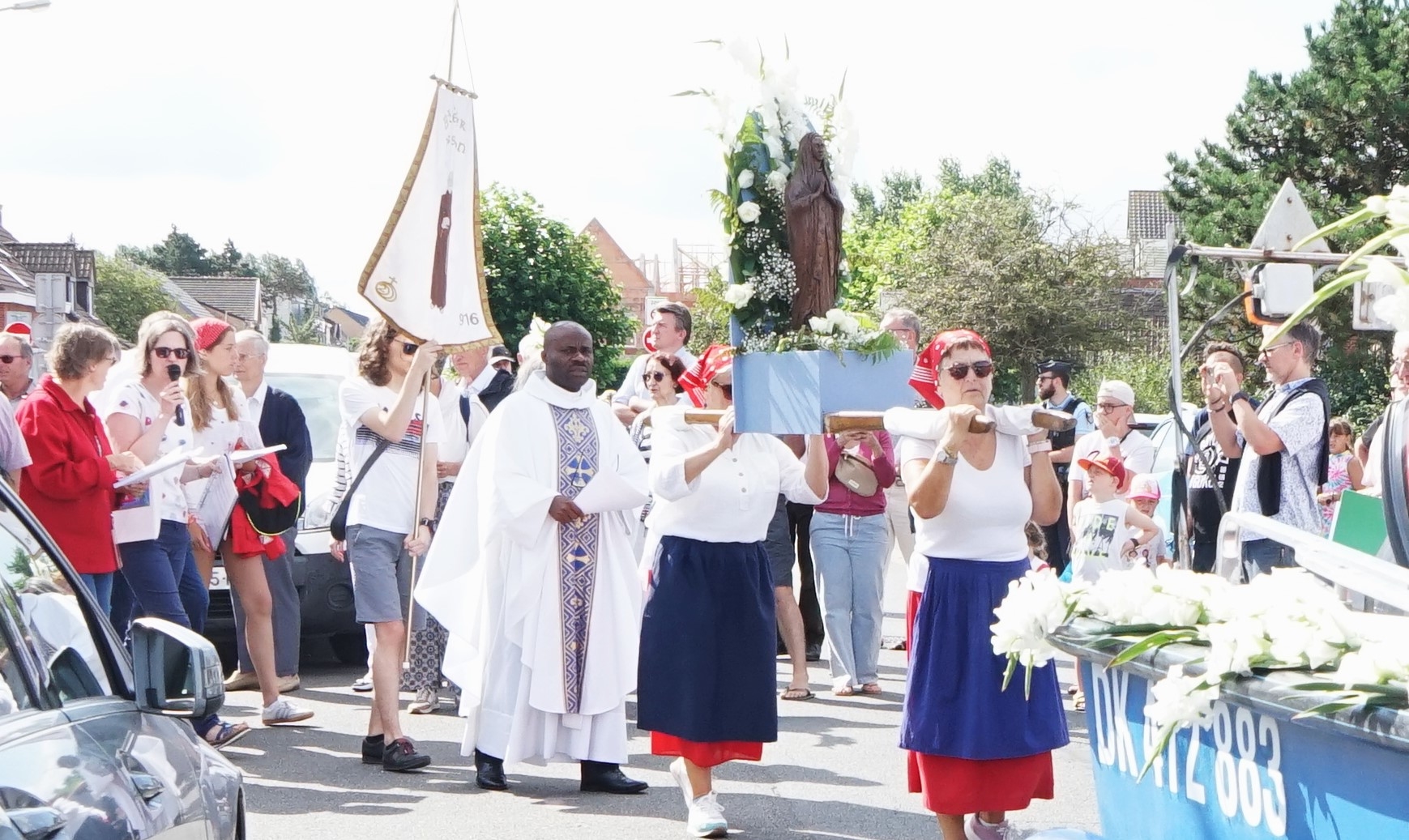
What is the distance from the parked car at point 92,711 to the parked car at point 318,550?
6191 millimetres

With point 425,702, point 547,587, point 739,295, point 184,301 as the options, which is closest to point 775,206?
point 739,295

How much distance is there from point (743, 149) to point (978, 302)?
143ft

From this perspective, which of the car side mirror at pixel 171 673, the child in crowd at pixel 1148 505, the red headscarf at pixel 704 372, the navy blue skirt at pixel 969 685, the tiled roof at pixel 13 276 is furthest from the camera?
the tiled roof at pixel 13 276

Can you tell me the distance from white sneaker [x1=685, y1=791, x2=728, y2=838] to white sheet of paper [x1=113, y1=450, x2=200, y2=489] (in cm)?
268

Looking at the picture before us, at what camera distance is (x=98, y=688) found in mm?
3314

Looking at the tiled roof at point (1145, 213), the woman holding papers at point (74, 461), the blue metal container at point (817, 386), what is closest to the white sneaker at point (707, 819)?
the blue metal container at point (817, 386)

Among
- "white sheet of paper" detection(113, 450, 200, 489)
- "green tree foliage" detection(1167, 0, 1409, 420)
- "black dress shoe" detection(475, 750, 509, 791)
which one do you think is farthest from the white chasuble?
"green tree foliage" detection(1167, 0, 1409, 420)

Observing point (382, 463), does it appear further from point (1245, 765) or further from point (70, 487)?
point (1245, 765)

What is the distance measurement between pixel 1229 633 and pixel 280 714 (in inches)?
270

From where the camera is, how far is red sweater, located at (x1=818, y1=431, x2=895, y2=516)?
960 cm

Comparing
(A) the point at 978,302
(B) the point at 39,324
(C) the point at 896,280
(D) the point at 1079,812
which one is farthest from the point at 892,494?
(B) the point at 39,324

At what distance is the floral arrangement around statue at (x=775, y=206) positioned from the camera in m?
6.01

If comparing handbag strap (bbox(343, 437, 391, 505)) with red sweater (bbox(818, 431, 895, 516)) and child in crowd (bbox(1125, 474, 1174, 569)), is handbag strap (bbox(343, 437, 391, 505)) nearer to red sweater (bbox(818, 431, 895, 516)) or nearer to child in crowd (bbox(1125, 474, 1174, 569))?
red sweater (bbox(818, 431, 895, 516))

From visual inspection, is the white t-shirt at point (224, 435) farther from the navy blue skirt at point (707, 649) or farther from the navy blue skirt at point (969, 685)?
the navy blue skirt at point (969, 685)
